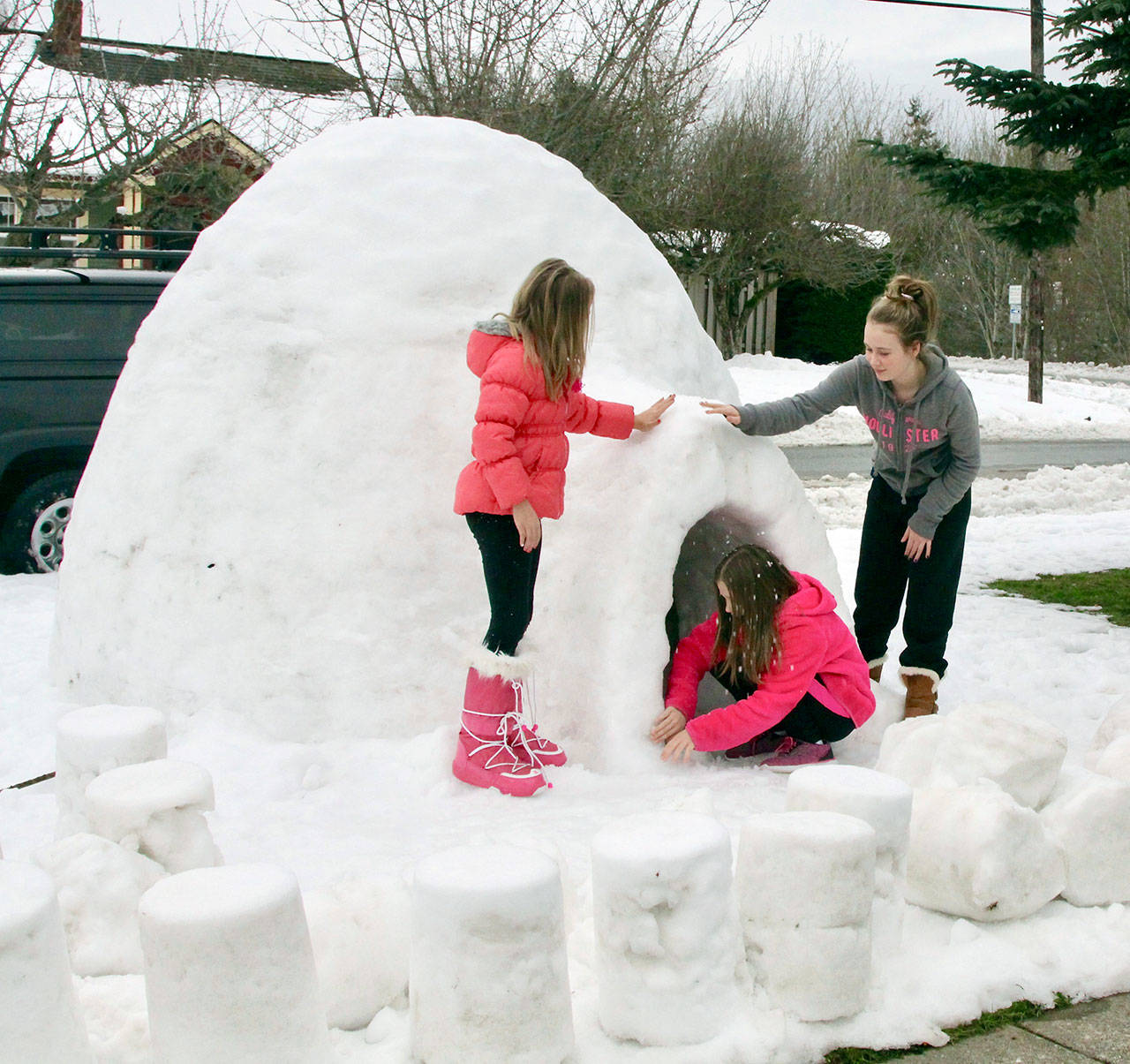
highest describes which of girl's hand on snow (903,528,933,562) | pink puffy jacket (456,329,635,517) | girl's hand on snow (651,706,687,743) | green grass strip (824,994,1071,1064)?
pink puffy jacket (456,329,635,517)

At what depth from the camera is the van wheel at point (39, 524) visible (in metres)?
6.52

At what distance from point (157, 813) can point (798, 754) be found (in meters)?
1.93

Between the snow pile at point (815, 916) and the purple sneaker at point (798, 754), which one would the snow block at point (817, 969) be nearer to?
the snow pile at point (815, 916)

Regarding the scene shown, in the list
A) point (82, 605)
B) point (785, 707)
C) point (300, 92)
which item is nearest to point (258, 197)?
point (82, 605)

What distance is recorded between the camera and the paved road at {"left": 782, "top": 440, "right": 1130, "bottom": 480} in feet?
39.3

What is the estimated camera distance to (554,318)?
10.8 feet

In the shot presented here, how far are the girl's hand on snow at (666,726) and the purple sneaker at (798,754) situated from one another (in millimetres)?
289

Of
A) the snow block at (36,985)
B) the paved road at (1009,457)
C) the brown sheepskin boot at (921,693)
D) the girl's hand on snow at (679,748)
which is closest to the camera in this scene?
the snow block at (36,985)

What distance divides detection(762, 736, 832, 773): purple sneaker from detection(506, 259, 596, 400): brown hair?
1253 millimetres

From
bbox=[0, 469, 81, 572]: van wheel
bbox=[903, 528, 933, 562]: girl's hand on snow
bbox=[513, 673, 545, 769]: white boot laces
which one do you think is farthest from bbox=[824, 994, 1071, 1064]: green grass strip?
bbox=[0, 469, 81, 572]: van wheel

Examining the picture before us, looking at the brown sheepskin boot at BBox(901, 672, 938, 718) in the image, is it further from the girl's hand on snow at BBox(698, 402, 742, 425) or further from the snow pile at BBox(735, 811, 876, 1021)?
the snow pile at BBox(735, 811, 876, 1021)

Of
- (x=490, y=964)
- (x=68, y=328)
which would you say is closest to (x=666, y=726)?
(x=490, y=964)

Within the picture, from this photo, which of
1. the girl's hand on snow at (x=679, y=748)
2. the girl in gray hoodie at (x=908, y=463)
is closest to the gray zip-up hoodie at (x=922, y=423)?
the girl in gray hoodie at (x=908, y=463)

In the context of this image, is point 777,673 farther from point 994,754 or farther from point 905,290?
point 905,290
